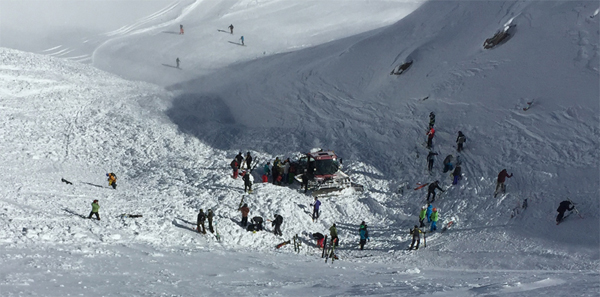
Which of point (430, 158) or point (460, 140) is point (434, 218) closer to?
point (430, 158)

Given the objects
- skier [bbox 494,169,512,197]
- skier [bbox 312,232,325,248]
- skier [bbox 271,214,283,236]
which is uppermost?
skier [bbox 494,169,512,197]

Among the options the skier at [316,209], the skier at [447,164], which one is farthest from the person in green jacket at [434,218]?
the skier at [316,209]

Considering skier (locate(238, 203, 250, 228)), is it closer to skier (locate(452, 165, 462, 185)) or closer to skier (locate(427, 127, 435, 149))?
skier (locate(452, 165, 462, 185))

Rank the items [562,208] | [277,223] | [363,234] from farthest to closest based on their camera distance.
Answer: [277,223]
[363,234]
[562,208]

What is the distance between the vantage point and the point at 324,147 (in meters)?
29.5

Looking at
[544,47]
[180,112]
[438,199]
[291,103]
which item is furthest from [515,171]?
[180,112]

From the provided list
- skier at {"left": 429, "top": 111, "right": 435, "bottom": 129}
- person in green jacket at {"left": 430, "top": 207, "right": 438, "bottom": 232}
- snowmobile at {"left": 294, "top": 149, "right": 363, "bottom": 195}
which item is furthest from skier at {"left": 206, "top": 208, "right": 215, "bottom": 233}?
skier at {"left": 429, "top": 111, "right": 435, "bottom": 129}

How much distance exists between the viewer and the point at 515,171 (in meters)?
23.5

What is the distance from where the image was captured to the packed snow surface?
15.8 meters

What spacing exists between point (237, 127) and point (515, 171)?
656 inches

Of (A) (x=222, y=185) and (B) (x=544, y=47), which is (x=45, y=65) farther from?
(B) (x=544, y=47)

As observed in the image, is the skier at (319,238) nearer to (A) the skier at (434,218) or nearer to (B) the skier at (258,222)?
(B) the skier at (258,222)

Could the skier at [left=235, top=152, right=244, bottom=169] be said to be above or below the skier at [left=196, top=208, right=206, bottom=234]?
above

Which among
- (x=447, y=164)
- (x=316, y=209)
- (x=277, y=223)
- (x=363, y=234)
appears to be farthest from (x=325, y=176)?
(x=447, y=164)
